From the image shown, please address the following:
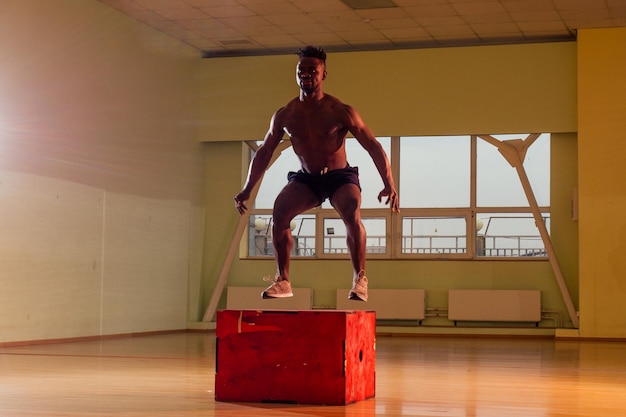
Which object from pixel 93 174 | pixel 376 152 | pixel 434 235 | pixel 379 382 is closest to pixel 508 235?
pixel 434 235

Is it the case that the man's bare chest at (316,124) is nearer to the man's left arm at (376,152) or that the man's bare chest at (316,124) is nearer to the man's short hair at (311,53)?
the man's left arm at (376,152)

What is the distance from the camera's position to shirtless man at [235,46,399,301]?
5.43m

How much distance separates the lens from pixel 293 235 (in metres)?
13.3

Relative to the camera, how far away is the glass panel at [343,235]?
43.3 feet

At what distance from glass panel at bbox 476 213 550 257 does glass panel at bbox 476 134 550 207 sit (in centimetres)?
17

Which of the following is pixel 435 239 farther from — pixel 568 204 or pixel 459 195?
pixel 568 204

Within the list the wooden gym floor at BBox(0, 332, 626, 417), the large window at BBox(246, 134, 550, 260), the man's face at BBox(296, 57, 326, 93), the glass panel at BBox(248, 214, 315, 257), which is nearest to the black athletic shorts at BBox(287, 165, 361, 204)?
the man's face at BBox(296, 57, 326, 93)

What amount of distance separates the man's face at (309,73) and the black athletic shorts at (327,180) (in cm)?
48

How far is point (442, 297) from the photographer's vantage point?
12.8 meters

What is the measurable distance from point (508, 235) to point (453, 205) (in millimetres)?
827

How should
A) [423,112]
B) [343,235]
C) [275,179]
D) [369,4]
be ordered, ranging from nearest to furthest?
[369,4]
[423,112]
[343,235]
[275,179]

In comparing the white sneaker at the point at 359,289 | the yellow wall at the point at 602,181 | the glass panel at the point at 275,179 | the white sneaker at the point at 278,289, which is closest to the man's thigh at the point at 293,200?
the white sneaker at the point at 278,289

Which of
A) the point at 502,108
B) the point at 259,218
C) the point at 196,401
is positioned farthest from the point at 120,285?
the point at 196,401

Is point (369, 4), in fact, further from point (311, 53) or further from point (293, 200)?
point (293, 200)
